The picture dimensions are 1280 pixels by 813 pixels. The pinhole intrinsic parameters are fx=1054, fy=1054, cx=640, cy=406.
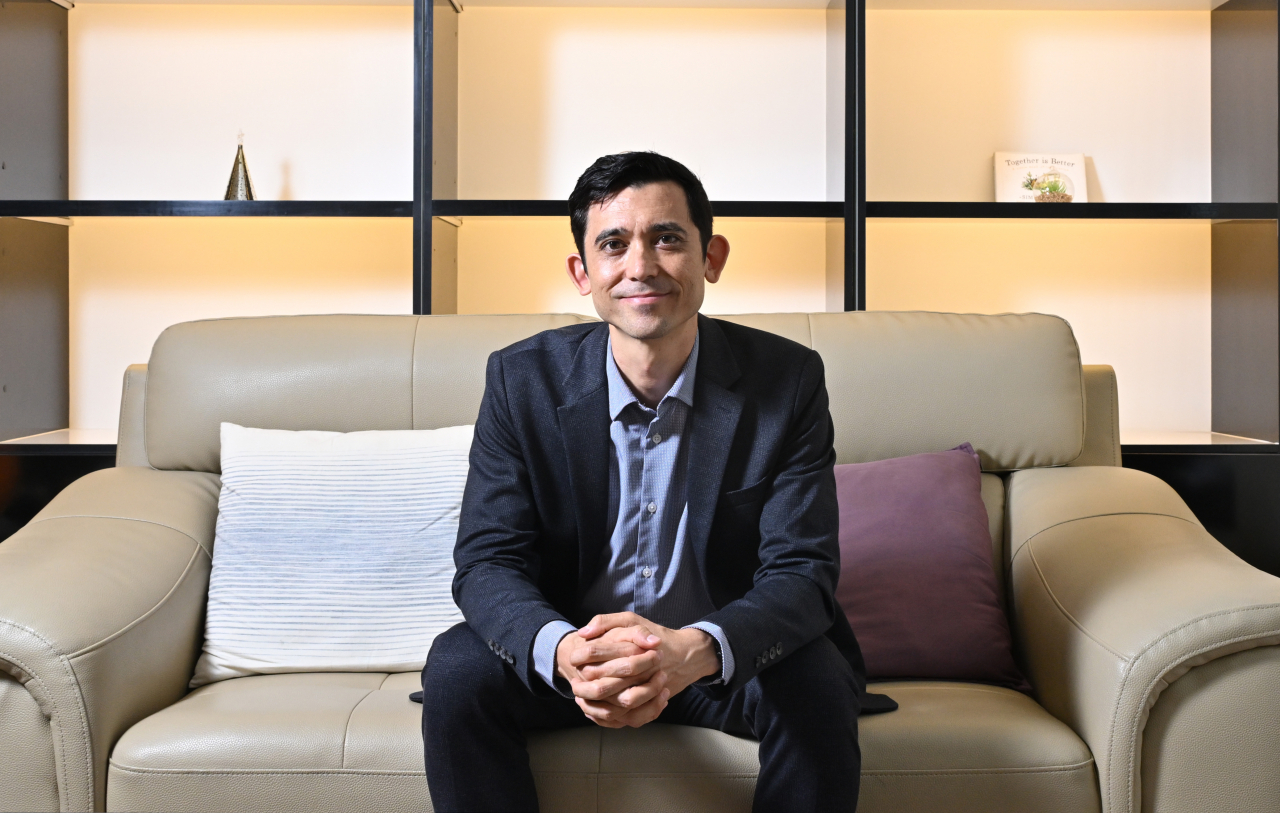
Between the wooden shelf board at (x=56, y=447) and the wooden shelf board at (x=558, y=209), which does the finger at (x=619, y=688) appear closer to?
the wooden shelf board at (x=558, y=209)

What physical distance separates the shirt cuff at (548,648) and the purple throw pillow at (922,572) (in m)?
0.56

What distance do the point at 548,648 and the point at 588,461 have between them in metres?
0.29

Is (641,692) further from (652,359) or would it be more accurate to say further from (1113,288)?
(1113,288)

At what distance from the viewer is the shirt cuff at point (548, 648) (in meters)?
1.23

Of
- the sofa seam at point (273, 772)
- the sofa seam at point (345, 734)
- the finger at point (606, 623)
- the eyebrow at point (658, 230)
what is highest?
the eyebrow at point (658, 230)

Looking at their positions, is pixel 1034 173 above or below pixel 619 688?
above

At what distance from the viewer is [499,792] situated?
48.4 inches

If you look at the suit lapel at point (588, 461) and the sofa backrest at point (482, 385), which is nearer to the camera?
the suit lapel at point (588, 461)

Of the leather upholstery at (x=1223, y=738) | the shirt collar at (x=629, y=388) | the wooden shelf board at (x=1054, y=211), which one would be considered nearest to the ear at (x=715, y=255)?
the shirt collar at (x=629, y=388)

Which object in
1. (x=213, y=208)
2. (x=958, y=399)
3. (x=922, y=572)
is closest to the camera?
(x=922, y=572)

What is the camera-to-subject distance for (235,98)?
291cm

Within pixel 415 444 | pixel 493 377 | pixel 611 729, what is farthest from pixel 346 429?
pixel 611 729

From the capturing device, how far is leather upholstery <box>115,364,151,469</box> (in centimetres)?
195

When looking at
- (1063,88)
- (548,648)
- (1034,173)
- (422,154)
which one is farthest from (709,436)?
(1063,88)
